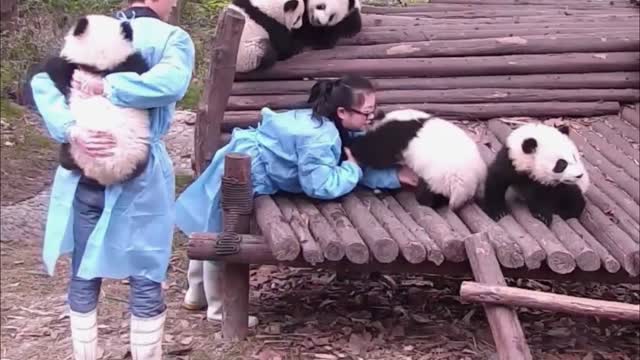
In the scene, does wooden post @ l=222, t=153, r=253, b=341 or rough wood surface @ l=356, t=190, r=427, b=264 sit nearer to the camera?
rough wood surface @ l=356, t=190, r=427, b=264

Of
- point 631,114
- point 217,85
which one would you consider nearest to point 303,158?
point 217,85

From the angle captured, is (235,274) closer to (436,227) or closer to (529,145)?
(436,227)

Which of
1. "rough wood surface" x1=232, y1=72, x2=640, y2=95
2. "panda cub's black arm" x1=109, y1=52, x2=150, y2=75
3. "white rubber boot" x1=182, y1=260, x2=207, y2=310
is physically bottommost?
"white rubber boot" x1=182, y1=260, x2=207, y2=310

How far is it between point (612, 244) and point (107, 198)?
194 cm

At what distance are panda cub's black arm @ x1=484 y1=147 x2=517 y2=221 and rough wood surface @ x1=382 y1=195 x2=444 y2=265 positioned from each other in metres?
0.36

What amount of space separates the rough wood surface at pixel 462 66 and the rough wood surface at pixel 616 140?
0.38 metres

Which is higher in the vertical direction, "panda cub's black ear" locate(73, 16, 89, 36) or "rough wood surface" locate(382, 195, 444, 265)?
"panda cub's black ear" locate(73, 16, 89, 36)

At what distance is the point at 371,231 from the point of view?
3.90 metres

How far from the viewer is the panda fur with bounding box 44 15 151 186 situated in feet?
11.0

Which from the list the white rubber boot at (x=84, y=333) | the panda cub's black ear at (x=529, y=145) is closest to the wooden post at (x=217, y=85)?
the white rubber boot at (x=84, y=333)

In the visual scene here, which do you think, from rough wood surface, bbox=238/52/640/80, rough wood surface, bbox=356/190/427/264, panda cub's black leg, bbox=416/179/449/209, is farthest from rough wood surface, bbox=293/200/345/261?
rough wood surface, bbox=238/52/640/80

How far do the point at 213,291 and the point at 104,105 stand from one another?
51.8 inches

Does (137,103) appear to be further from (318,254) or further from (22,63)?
(22,63)

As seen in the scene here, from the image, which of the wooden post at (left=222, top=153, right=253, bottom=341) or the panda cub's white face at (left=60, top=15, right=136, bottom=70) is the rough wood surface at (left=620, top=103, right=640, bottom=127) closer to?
the wooden post at (left=222, top=153, right=253, bottom=341)
